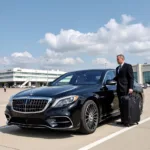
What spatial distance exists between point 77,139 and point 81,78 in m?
2.08

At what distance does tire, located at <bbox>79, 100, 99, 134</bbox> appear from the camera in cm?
570

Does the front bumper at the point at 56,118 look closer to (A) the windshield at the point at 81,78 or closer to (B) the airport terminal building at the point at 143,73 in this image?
(A) the windshield at the point at 81,78

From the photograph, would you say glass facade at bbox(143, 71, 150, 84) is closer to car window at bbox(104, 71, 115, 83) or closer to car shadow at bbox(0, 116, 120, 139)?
car window at bbox(104, 71, 115, 83)

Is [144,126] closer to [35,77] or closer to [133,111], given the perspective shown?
[133,111]

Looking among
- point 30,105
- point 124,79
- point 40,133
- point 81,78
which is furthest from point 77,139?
point 124,79

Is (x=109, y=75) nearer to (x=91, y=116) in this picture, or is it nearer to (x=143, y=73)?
(x=91, y=116)

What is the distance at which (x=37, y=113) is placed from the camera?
213 inches

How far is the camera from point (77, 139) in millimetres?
5461

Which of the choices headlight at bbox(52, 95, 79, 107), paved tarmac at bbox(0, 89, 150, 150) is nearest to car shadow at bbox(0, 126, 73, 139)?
paved tarmac at bbox(0, 89, 150, 150)

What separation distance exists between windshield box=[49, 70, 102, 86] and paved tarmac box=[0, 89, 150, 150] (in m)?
1.22

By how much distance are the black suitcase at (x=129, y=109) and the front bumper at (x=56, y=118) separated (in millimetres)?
1649

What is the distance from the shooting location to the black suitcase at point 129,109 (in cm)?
671

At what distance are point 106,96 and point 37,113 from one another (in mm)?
2054

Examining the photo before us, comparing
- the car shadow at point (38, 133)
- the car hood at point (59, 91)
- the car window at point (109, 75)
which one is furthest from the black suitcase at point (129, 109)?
the car shadow at point (38, 133)
